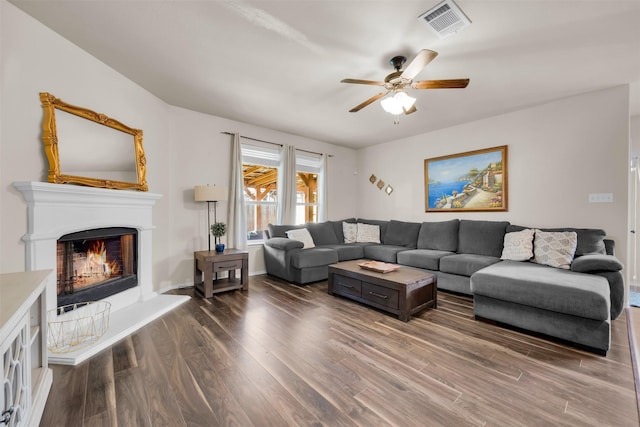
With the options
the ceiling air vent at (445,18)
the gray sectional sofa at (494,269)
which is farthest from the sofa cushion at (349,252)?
the ceiling air vent at (445,18)

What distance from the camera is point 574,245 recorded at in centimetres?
288

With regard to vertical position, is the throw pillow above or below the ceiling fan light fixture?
below

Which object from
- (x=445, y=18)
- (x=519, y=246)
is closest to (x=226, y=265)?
(x=445, y=18)

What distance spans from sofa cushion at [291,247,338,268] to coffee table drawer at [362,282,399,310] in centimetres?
112

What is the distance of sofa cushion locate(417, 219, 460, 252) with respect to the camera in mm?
4035

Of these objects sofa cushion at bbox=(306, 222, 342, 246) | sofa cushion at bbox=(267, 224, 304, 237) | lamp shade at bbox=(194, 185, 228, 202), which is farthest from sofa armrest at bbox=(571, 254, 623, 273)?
lamp shade at bbox=(194, 185, 228, 202)

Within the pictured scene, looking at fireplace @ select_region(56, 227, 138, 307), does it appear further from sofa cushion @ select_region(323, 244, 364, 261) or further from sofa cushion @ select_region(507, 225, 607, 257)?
sofa cushion @ select_region(507, 225, 607, 257)

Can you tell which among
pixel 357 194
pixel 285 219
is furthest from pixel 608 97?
pixel 285 219

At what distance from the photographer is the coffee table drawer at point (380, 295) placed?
8.74 ft

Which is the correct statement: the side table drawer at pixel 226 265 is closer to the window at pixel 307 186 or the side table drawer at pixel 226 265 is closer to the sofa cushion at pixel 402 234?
the window at pixel 307 186

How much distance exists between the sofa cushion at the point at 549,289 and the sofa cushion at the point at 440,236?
51.4 inches

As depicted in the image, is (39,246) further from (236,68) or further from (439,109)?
(439,109)

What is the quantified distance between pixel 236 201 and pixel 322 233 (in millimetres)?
1676

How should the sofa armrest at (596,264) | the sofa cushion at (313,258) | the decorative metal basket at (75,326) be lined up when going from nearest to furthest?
1. the decorative metal basket at (75,326)
2. the sofa armrest at (596,264)
3. the sofa cushion at (313,258)
